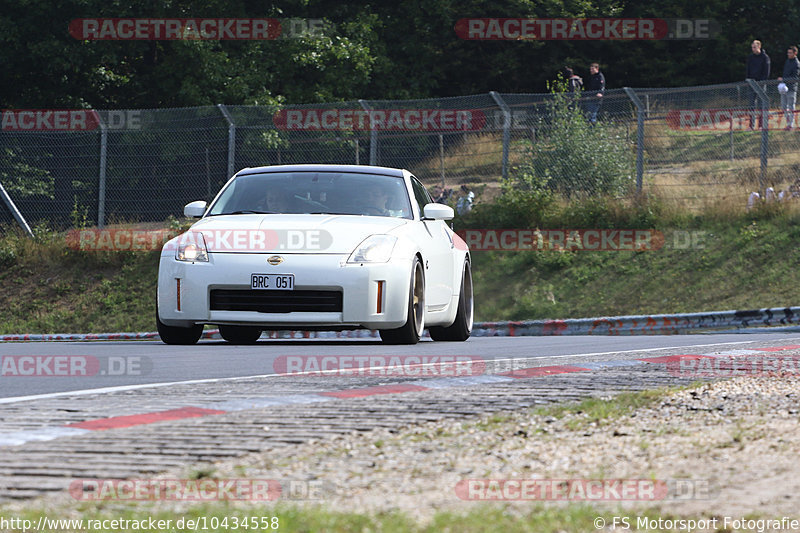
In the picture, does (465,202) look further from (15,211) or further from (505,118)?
(15,211)

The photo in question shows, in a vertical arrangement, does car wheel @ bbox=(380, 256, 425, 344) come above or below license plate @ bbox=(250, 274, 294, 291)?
below

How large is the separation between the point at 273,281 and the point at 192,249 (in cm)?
75

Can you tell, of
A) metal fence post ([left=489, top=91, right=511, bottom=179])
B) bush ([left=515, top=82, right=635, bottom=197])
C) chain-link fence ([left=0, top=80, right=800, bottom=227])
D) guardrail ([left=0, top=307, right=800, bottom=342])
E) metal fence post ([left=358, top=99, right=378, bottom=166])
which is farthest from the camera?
metal fence post ([left=358, top=99, right=378, bottom=166])

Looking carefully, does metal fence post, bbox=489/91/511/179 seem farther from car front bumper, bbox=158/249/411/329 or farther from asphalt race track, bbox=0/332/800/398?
car front bumper, bbox=158/249/411/329

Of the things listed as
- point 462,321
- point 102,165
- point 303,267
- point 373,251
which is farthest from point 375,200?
point 102,165

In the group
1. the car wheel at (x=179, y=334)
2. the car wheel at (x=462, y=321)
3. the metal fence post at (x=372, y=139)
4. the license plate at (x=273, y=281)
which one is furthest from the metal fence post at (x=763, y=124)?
the license plate at (x=273, y=281)

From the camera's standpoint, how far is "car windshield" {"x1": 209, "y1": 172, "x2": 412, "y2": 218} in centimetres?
1081

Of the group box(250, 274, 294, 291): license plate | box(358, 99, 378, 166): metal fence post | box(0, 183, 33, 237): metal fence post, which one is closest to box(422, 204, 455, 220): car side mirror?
box(250, 274, 294, 291): license plate

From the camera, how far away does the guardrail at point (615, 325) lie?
53.6 ft

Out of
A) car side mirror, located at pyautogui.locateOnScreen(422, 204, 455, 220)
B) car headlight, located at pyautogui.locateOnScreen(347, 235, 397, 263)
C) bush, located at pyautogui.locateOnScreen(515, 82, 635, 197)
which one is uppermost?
bush, located at pyautogui.locateOnScreen(515, 82, 635, 197)

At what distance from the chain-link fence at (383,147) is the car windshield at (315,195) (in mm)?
11666

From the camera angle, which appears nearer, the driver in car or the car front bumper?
the car front bumper

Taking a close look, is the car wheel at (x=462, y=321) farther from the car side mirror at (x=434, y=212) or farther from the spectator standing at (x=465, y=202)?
the spectator standing at (x=465, y=202)

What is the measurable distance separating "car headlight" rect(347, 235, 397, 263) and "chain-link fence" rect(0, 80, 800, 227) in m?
12.7
